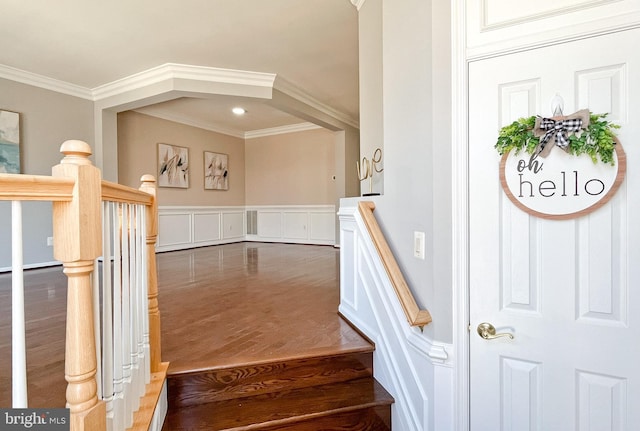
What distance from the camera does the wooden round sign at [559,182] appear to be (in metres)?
1.17

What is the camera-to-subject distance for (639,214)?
1145 millimetres

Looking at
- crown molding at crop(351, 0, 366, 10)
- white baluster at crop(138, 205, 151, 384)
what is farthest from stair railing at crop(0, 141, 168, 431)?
crown molding at crop(351, 0, 366, 10)

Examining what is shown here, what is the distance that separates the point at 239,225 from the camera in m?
7.90

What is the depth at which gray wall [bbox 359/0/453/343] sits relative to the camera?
1437 mm

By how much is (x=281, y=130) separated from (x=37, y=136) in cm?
425

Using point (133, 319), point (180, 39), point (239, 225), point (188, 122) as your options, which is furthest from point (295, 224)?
point (133, 319)

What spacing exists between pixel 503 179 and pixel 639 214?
0.44 m

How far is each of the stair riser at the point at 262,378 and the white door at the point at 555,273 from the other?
801 millimetres

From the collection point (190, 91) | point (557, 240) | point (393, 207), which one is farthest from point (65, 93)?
point (557, 240)

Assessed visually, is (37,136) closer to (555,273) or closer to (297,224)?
(297,224)

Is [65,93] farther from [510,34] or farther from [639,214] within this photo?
[639,214]

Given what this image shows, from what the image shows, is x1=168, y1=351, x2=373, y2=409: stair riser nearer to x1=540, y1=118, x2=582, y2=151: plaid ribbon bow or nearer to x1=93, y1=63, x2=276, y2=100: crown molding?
x1=540, y1=118, x2=582, y2=151: plaid ribbon bow

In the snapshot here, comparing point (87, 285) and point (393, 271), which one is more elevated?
point (87, 285)

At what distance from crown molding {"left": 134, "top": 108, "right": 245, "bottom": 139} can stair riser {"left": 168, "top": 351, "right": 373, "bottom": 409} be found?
524cm
